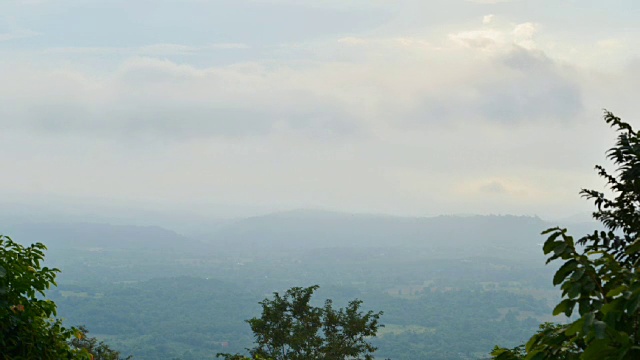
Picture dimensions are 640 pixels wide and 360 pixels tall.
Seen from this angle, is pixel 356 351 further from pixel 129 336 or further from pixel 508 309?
pixel 508 309

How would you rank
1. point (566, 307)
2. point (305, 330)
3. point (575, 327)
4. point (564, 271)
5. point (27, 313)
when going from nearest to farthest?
point (575, 327)
point (566, 307)
point (564, 271)
point (27, 313)
point (305, 330)

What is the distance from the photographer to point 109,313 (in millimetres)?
145125

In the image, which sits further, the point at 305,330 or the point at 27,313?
the point at 305,330

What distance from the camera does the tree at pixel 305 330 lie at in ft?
71.7

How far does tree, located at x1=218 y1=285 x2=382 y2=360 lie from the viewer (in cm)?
2185

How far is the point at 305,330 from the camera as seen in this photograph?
22.2 metres

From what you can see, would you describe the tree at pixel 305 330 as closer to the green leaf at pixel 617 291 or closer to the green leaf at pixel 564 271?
the green leaf at pixel 564 271

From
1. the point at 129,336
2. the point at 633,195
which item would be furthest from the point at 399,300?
the point at 633,195

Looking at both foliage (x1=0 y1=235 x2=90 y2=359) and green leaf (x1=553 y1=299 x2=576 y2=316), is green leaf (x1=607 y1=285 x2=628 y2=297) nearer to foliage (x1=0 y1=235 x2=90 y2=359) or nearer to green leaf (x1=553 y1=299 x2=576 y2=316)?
green leaf (x1=553 y1=299 x2=576 y2=316)

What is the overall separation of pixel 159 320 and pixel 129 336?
23.9 metres

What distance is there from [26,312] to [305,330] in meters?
17.7

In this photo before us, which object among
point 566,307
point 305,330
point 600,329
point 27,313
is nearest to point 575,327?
point 600,329

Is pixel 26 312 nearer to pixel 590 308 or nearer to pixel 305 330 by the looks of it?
pixel 590 308

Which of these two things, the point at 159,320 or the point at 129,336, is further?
the point at 159,320
